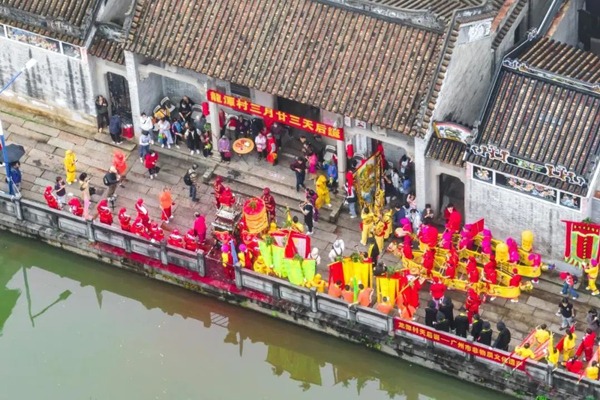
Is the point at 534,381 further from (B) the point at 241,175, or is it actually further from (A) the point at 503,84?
(B) the point at 241,175

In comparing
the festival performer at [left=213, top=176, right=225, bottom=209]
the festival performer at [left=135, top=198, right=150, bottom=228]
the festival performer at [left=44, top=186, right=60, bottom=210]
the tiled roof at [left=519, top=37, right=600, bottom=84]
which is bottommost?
the festival performer at [left=44, top=186, right=60, bottom=210]

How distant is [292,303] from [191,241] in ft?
14.8

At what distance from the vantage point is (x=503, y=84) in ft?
A: 182

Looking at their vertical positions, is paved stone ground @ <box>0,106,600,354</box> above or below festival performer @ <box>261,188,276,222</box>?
below

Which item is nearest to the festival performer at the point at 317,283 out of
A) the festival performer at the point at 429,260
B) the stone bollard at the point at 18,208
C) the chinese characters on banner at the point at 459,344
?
the chinese characters on banner at the point at 459,344

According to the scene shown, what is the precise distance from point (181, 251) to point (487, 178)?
11.3 metres

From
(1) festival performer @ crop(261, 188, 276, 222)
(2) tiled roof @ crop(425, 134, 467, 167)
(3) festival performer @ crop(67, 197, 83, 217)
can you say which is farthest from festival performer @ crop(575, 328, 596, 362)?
(3) festival performer @ crop(67, 197, 83, 217)

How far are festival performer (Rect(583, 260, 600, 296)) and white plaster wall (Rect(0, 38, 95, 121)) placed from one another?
20828 millimetres

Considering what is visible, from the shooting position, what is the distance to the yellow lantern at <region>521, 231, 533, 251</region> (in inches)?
2178

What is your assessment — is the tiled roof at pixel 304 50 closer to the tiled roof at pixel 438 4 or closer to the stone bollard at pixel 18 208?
the tiled roof at pixel 438 4

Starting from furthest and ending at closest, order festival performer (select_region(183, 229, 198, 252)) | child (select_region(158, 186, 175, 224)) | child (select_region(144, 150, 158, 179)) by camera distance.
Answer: child (select_region(144, 150, 158, 179)) → child (select_region(158, 186, 175, 224)) → festival performer (select_region(183, 229, 198, 252))

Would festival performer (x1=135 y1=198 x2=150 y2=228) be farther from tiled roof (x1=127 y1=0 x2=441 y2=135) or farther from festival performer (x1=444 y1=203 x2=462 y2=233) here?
festival performer (x1=444 y1=203 x2=462 y2=233)

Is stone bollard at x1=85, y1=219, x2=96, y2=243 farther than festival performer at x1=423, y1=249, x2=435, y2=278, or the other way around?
stone bollard at x1=85, y1=219, x2=96, y2=243

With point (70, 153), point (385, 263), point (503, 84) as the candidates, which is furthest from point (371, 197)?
point (70, 153)
